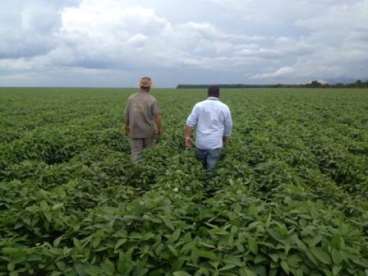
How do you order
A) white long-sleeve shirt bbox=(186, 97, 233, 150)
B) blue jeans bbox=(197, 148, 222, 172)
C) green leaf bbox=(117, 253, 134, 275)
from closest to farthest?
green leaf bbox=(117, 253, 134, 275), white long-sleeve shirt bbox=(186, 97, 233, 150), blue jeans bbox=(197, 148, 222, 172)

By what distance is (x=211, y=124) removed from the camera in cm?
804

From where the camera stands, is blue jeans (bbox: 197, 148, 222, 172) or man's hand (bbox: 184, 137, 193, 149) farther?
man's hand (bbox: 184, 137, 193, 149)

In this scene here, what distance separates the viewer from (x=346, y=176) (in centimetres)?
870

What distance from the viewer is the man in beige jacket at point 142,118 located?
9297mm

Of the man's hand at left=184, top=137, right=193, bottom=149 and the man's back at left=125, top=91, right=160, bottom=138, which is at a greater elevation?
the man's back at left=125, top=91, right=160, bottom=138

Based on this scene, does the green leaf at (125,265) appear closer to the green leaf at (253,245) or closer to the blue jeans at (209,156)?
the green leaf at (253,245)

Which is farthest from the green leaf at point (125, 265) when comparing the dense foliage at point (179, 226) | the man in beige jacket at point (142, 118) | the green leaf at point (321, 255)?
the man in beige jacket at point (142, 118)

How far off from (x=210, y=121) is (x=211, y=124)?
2.1 inches

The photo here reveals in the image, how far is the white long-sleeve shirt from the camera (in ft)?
26.3

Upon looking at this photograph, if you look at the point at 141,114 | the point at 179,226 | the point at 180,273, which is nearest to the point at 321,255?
the point at 180,273

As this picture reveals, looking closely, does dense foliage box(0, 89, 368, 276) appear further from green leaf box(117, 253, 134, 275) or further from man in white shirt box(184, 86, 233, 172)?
man in white shirt box(184, 86, 233, 172)

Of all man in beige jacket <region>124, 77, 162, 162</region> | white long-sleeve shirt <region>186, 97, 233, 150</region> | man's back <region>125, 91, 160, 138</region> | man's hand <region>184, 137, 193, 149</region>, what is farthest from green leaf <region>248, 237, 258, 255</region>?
man's back <region>125, 91, 160, 138</region>

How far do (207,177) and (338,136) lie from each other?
6751 mm

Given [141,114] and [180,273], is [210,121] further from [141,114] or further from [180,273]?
[180,273]
